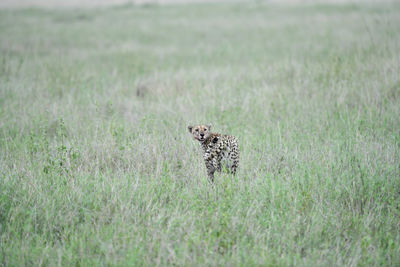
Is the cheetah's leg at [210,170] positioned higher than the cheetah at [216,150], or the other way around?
the cheetah at [216,150]

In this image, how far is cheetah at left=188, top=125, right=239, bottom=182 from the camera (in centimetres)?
420

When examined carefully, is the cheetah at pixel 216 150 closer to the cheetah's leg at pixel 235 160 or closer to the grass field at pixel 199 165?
the cheetah's leg at pixel 235 160

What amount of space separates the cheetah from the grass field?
170 millimetres

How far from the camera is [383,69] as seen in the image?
26.0 ft

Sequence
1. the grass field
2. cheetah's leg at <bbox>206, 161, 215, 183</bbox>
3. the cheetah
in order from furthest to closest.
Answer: cheetah's leg at <bbox>206, 161, 215, 183</bbox> → the cheetah → the grass field

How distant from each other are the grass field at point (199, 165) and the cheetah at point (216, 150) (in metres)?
0.17

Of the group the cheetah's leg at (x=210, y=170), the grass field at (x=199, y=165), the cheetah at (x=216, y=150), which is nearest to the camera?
the grass field at (x=199, y=165)

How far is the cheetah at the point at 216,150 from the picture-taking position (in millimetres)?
4195

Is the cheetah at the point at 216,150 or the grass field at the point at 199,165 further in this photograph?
the cheetah at the point at 216,150

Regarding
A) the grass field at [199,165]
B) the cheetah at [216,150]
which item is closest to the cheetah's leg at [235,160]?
the cheetah at [216,150]

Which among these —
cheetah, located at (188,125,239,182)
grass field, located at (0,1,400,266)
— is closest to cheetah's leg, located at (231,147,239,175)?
cheetah, located at (188,125,239,182)

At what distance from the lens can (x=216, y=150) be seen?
4.21 m

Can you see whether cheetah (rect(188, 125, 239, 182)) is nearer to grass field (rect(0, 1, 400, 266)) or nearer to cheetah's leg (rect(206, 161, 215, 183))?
cheetah's leg (rect(206, 161, 215, 183))

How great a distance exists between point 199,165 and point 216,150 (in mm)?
413
